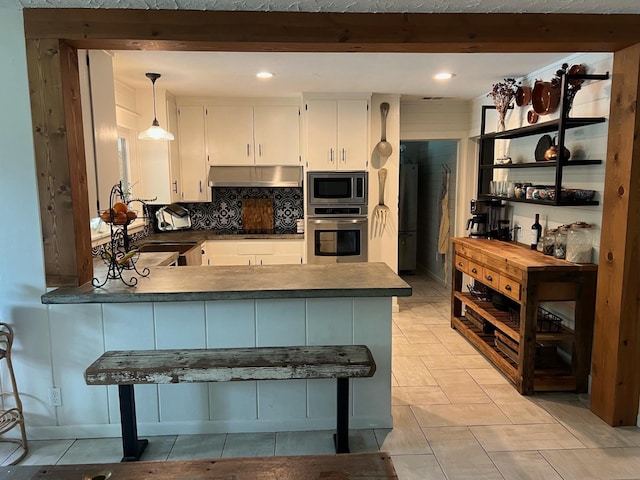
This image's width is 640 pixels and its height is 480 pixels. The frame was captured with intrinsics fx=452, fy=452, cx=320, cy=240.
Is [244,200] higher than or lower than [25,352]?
higher

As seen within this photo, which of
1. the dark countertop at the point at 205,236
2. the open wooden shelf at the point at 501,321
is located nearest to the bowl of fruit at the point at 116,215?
the dark countertop at the point at 205,236

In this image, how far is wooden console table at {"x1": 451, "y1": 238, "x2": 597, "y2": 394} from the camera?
→ 3027 millimetres

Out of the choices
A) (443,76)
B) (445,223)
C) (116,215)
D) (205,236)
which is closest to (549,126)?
(443,76)

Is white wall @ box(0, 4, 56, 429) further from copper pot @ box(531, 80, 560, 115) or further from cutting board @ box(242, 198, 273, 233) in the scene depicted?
copper pot @ box(531, 80, 560, 115)

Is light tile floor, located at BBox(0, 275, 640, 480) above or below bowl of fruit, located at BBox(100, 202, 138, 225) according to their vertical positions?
below

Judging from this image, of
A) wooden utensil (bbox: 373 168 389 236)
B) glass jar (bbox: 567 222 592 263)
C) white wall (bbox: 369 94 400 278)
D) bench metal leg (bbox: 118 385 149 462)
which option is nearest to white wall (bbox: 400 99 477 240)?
white wall (bbox: 369 94 400 278)

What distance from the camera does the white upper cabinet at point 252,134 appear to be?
498cm

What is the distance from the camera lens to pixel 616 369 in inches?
104

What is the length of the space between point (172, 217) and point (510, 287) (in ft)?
12.1

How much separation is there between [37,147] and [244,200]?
3175 mm

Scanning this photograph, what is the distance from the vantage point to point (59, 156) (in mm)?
2352

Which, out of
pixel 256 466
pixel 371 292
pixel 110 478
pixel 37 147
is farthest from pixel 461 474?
pixel 37 147

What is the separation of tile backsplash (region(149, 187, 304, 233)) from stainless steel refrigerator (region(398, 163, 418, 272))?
7.00ft

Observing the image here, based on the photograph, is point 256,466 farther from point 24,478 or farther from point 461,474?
point 461,474
